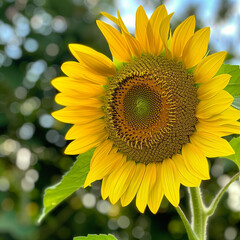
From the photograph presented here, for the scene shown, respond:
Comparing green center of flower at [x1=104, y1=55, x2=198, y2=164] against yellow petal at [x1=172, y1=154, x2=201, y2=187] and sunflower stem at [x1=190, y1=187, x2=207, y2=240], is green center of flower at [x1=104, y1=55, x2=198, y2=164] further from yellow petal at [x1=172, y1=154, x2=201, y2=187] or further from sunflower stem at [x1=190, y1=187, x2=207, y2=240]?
sunflower stem at [x1=190, y1=187, x2=207, y2=240]

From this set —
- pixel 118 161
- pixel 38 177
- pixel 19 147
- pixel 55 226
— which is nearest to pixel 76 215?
pixel 55 226

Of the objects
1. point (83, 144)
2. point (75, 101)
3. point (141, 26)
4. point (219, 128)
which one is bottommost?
point (83, 144)

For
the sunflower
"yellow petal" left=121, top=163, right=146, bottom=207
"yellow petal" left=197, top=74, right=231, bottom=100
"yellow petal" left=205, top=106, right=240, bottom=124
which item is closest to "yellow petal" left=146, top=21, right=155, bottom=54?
the sunflower

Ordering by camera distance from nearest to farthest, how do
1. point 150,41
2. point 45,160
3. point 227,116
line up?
point 227,116 → point 150,41 → point 45,160

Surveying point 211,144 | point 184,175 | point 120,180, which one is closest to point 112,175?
point 120,180

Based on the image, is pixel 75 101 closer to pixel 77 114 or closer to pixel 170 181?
pixel 77 114

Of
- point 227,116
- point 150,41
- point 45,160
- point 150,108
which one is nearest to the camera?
point 227,116

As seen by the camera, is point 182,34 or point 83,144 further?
point 83,144
